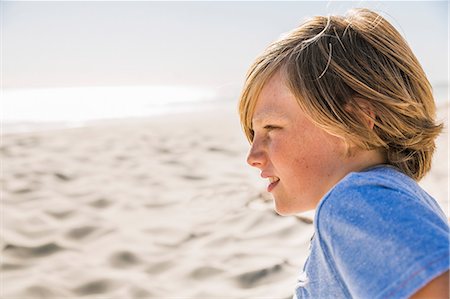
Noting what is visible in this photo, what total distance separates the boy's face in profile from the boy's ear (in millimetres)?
77

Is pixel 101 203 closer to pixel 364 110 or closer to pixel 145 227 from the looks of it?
pixel 145 227

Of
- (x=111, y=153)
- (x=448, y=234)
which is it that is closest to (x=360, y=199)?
(x=448, y=234)

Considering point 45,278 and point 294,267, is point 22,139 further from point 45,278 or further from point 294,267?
point 294,267

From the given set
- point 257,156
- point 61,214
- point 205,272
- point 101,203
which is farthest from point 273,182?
point 101,203

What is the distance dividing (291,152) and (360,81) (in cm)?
23

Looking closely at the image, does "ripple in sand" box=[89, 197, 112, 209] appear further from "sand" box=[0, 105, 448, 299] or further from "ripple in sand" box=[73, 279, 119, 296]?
"ripple in sand" box=[73, 279, 119, 296]

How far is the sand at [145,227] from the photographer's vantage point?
2.90m

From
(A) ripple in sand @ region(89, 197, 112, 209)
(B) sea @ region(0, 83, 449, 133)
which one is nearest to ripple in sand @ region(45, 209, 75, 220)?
Result: (A) ripple in sand @ region(89, 197, 112, 209)

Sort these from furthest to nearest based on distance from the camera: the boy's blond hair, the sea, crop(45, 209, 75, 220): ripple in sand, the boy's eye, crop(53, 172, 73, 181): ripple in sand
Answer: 1. the sea
2. crop(53, 172, 73, 181): ripple in sand
3. crop(45, 209, 75, 220): ripple in sand
4. the boy's eye
5. the boy's blond hair

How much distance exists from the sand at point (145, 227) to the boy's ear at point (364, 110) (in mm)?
1572

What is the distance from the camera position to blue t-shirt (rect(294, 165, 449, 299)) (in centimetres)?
91

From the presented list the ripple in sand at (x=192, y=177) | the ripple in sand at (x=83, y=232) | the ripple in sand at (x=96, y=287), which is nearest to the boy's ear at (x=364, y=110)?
the ripple in sand at (x=96, y=287)

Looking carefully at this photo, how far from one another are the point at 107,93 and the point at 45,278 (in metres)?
16.8

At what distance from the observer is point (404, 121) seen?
1318mm
